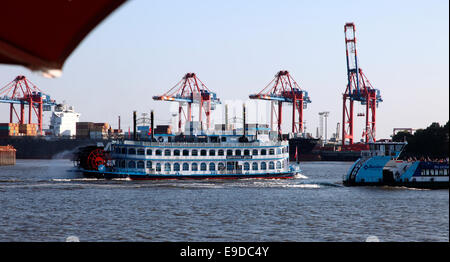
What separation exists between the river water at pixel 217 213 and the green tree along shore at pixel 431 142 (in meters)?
52.0

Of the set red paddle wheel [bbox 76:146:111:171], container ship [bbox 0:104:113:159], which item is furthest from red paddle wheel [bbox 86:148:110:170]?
container ship [bbox 0:104:113:159]

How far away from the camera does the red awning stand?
7.38 feet

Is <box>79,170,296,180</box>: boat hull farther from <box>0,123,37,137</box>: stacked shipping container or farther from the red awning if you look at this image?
<box>0,123,37,137</box>: stacked shipping container

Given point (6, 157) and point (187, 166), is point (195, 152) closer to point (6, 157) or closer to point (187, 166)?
point (187, 166)

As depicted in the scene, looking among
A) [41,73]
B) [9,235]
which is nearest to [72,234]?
[9,235]

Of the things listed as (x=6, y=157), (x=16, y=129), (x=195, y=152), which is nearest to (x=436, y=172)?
(x=195, y=152)

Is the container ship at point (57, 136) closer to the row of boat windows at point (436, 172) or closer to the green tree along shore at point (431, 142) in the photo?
the green tree along shore at point (431, 142)

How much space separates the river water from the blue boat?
0.96 metres

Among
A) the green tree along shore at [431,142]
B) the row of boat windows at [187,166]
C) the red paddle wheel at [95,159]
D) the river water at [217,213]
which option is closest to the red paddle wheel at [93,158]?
the red paddle wheel at [95,159]

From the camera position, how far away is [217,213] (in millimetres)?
34969

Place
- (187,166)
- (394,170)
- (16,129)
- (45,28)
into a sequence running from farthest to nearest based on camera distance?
(16,129)
(187,166)
(394,170)
(45,28)

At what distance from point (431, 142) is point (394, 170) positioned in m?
53.1
